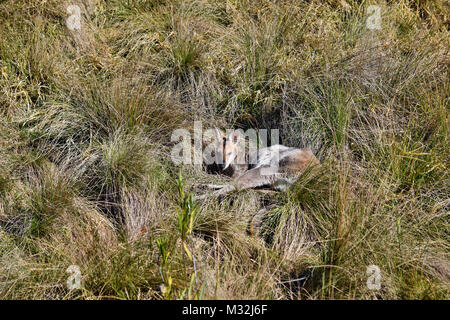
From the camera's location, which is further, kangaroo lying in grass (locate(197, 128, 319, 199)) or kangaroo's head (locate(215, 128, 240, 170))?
kangaroo's head (locate(215, 128, 240, 170))

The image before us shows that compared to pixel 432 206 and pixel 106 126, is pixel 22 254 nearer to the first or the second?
pixel 106 126

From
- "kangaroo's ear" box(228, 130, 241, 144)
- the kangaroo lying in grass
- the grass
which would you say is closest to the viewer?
the grass

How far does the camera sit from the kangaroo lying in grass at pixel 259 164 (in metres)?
5.03

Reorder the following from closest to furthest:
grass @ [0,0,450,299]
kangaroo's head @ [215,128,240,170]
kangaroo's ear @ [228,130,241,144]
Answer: grass @ [0,0,450,299] → kangaroo's head @ [215,128,240,170] → kangaroo's ear @ [228,130,241,144]

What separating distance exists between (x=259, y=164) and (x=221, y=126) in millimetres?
805

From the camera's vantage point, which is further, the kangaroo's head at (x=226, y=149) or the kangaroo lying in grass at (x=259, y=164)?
the kangaroo's head at (x=226, y=149)

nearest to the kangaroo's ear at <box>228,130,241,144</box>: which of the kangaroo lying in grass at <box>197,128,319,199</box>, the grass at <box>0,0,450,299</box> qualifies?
the kangaroo lying in grass at <box>197,128,319,199</box>

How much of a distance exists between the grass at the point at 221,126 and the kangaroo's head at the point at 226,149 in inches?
10.8

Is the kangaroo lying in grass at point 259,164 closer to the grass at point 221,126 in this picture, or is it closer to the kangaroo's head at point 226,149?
the kangaroo's head at point 226,149

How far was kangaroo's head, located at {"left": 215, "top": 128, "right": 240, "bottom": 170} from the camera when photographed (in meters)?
5.55

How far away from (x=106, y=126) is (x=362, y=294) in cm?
322

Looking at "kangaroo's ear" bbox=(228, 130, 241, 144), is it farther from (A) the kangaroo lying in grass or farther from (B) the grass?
(B) the grass

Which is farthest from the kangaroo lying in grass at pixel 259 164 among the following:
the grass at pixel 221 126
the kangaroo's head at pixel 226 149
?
the grass at pixel 221 126

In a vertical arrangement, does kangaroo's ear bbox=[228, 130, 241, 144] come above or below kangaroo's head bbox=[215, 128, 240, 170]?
above
